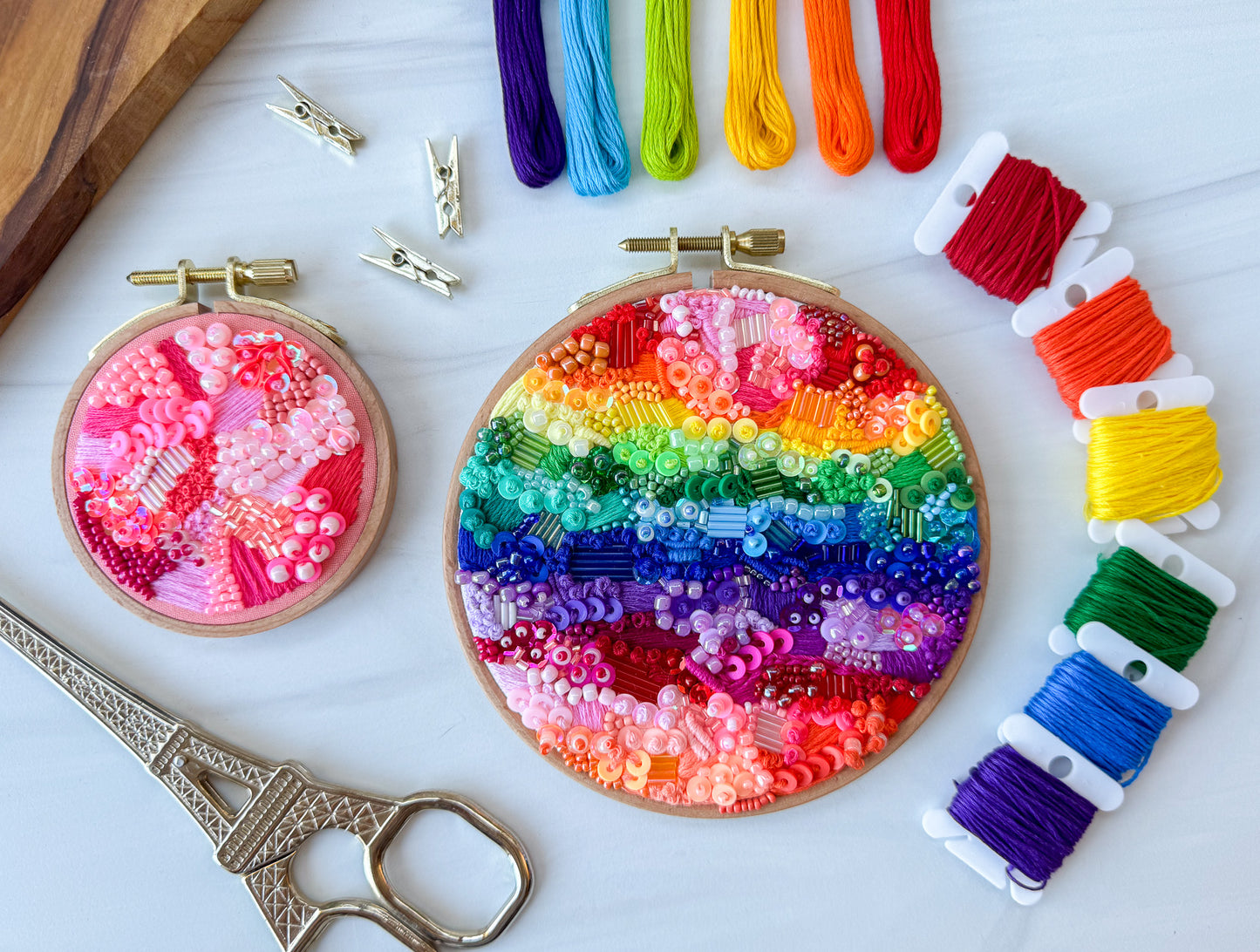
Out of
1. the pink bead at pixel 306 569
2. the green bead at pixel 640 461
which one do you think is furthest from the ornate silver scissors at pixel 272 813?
the green bead at pixel 640 461

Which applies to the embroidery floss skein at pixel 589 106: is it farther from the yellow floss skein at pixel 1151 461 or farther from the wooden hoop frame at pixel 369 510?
the yellow floss skein at pixel 1151 461

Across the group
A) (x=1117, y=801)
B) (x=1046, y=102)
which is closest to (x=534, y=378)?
(x=1046, y=102)

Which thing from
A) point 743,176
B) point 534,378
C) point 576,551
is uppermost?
point 743,176

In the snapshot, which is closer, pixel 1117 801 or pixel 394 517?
pixel 1117 801

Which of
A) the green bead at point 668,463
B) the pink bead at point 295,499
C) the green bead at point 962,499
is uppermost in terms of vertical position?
the green bead at point 668,463

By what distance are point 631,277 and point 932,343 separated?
18.5 inches

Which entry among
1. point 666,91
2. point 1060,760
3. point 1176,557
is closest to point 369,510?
point 666,91

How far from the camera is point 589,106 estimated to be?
4.15ft

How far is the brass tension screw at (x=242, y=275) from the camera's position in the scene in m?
1.24

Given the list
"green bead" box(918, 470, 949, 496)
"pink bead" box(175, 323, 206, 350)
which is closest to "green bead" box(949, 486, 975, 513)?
"green bead" box(918, 470, 949, 496)

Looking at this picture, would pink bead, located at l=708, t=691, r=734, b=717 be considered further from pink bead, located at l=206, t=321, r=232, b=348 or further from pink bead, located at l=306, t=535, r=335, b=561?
pink bead, located at l=206, t=321, r=232, b=348

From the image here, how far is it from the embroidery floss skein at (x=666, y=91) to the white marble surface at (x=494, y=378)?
47 millimetres

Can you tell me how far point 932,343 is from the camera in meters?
1.29

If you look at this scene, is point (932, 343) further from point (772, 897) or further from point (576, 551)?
point (772, 897)
